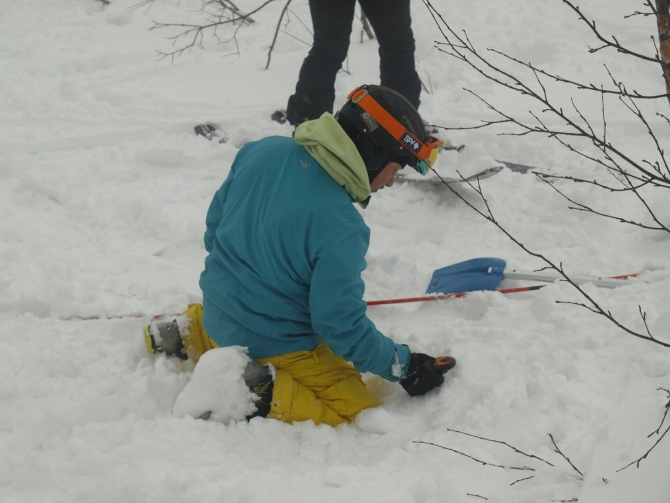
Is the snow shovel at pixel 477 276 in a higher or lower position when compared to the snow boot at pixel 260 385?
higher

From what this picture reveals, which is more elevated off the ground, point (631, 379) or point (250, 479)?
point (631, 379)

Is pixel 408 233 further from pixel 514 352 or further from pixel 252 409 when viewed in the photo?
pixel 252 409

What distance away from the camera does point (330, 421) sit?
2355mm

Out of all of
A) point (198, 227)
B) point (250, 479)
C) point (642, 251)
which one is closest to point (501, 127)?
point (642, 251)

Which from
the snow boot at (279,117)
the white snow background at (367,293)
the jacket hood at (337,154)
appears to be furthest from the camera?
the snow boot at (279,117)

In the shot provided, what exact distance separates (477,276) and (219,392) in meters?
1.56

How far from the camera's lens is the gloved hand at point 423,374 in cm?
242

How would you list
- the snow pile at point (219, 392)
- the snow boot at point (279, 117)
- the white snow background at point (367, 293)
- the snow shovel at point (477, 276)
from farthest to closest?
the snow boot at point (279, 117) < the snow shovel at point (477, 276) < the snow pile at point (219, 392) < the white snow background at point (367, 293)

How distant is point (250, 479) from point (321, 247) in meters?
0.78

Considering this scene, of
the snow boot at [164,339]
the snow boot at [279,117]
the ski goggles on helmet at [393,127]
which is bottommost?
the snow boot at [164,339]

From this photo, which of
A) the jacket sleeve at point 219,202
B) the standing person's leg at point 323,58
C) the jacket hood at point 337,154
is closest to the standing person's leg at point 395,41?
the standing person's leg at point 323,58

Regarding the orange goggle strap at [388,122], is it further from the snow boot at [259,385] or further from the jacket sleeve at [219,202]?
the snow boot at [259,385]

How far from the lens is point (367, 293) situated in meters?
3.32

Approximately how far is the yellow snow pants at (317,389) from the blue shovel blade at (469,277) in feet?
2.92
